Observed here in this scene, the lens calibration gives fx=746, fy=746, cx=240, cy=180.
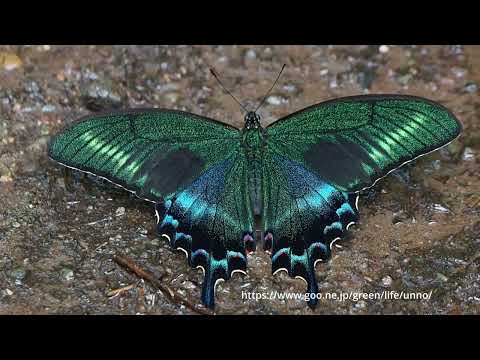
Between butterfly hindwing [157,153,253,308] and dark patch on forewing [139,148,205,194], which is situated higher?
dark patch on forewing [139,148,205,194]

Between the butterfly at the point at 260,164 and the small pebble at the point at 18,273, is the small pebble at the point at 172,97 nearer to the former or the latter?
the butterfly at the point at 260,164

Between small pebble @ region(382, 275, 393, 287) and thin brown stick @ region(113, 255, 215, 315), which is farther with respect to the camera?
small pebble @ region(382, 275, 393, 287)

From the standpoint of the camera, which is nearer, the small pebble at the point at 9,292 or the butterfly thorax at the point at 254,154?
the small pebble at the point at 9,292

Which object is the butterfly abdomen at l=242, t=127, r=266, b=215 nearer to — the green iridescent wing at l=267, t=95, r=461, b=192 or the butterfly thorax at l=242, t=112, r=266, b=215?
the butterfly thorax at l=242, t=112, r=266, b=215

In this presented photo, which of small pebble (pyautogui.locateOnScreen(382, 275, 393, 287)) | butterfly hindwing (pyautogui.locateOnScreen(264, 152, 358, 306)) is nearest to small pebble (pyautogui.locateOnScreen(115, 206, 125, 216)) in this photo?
butterfly hindwing (pyautogui.locateOnScreen(264, 152, 358, 306))

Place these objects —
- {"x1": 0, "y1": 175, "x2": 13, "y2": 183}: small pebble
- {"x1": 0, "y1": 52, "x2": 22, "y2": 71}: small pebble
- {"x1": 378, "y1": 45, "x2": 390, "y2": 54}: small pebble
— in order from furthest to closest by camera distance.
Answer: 1. {"x1": 378, "y1": 45, "x2": 390, "y2": 54}: small pebble
2. {"x1": 0, "y1": 52, "x2": 22, "y2": 71}: small pebble
3. {"x1": 0, "y1": 175, "x2": 13, "y2": 183}: small pebble

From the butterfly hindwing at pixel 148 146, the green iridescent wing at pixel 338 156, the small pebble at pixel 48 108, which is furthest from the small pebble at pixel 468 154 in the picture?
the small pebble at pixel 48 108

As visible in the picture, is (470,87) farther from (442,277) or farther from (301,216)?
(301,216)

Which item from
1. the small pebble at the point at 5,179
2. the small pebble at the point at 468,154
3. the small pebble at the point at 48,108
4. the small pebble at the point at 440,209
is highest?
the small pebble at the point at 48,108

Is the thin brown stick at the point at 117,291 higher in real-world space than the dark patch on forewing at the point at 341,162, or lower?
lower
